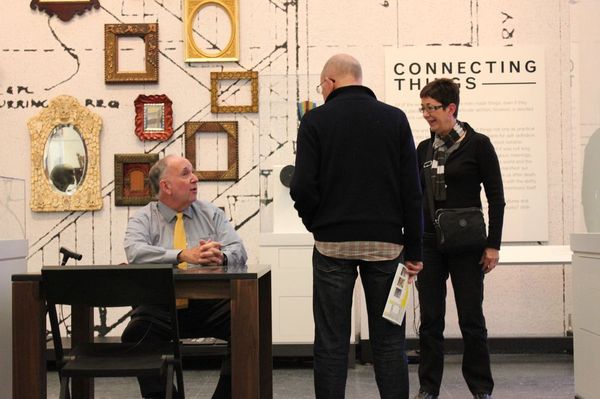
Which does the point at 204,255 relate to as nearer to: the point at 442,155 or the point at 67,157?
the point at 442,155

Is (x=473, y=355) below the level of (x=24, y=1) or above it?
below

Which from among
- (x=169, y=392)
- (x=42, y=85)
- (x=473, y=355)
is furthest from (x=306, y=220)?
(x=42, y=85)

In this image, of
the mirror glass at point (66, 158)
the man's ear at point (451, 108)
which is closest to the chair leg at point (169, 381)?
the man's ear at point (451, 108)

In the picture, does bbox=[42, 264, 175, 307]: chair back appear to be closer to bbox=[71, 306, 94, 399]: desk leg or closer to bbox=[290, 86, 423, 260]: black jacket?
bbox=[290, 86, 423, 260]: black jacket

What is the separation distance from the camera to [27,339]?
3088 millimetres

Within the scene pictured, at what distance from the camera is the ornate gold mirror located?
614 cm

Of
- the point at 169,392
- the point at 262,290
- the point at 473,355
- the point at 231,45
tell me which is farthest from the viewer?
the point at 231,45

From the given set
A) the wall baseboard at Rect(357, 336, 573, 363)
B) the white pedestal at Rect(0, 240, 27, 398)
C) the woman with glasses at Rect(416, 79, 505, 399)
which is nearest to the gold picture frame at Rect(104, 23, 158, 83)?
the white pedestal at Rect(0, 240, 27, 398)

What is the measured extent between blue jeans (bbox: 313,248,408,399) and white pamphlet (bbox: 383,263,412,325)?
0.03 m

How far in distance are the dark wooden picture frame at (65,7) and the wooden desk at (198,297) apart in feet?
11.8

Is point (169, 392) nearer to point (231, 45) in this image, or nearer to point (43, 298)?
point (43, 298)

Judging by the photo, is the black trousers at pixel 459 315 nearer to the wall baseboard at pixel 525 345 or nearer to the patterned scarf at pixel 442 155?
the patterned scarf at pixel 442 155

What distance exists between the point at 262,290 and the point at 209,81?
115 inches

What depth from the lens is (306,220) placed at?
10.9 feet
